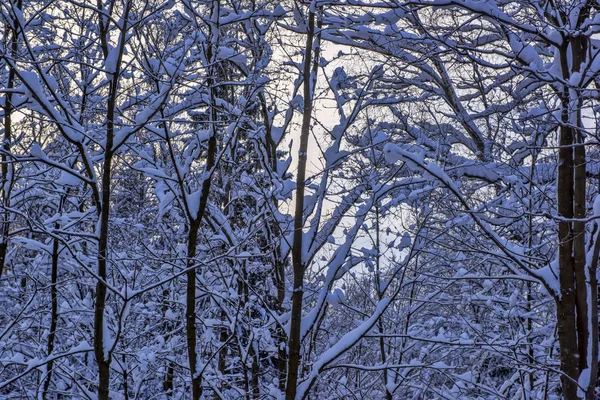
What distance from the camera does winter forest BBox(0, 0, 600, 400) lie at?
3.15 metres

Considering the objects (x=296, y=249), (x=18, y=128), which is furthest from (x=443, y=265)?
(x=18, y=128)

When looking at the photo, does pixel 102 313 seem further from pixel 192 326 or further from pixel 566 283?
pixel 566 283

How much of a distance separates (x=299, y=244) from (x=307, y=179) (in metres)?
0.48

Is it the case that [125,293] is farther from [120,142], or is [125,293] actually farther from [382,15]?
[382,15]

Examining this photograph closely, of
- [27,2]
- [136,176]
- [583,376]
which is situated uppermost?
[27,2]

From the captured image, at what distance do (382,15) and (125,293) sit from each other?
2.49 metres

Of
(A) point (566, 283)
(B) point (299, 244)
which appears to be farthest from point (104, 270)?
(A) point (566, 283)

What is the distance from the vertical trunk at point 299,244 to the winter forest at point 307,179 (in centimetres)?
1

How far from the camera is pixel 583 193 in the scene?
124 inches

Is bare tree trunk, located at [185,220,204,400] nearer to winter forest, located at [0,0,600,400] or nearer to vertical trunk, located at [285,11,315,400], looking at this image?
winter forest, located at [0,0,600,400]

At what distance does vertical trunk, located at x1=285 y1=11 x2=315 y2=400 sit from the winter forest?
0.05 feet

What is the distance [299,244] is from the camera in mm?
3723

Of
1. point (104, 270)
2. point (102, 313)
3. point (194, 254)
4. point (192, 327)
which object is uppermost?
point (194, 254)

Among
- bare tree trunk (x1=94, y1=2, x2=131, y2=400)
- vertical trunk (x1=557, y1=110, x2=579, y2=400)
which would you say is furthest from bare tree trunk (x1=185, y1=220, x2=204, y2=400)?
vertical trunk (x1=557, y1=110, x2=579, y2=400)
